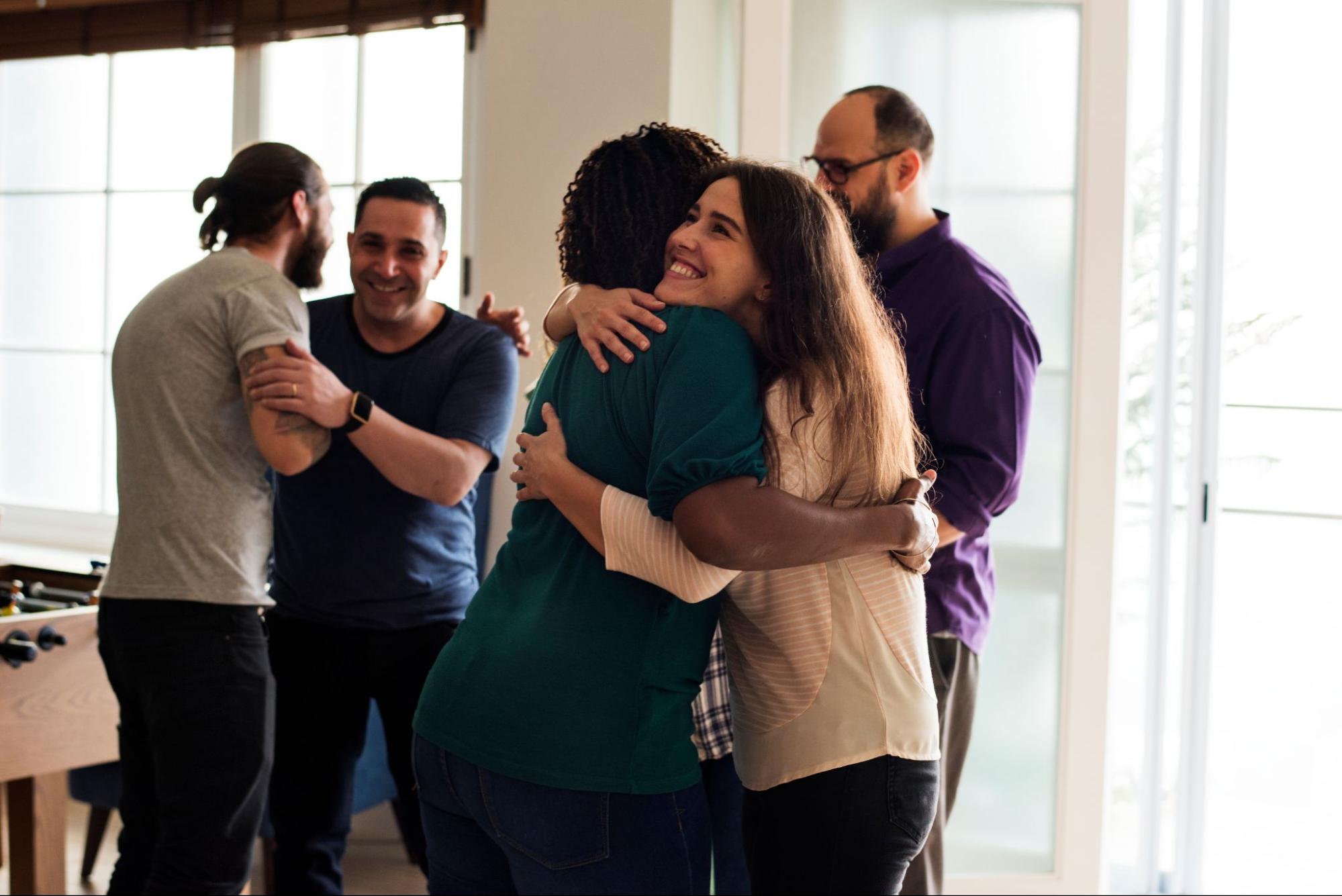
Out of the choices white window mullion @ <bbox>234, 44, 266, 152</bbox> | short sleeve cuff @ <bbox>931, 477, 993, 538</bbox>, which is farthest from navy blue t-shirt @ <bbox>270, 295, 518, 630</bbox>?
white window mullion @ <bbox>234, 44, 266, 152</bbox>

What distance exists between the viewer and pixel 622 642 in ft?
3.87

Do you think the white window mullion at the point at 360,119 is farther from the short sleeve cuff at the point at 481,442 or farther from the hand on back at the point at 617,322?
the hand on back at the point at 617,322

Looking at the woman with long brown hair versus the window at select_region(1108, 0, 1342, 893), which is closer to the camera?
the woman with long brown hair

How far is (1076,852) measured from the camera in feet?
8.85

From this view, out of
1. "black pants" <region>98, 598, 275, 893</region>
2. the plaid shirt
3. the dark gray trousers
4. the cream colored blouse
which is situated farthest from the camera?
the dark gray trousers

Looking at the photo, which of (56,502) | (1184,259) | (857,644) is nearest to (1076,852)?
(1184,259)

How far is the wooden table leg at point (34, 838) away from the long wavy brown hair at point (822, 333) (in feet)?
7.14

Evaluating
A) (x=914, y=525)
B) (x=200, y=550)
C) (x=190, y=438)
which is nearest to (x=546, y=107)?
(x=190, y=438)

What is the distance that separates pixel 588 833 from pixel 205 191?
4.33 ft

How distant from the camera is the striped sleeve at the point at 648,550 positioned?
1.16m

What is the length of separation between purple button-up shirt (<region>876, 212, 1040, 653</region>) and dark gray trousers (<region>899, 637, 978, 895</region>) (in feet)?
0.11

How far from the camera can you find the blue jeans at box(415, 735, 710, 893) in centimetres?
117

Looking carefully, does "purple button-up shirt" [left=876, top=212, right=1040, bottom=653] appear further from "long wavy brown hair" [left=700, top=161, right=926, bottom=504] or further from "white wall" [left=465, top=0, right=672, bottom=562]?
"white wall" [left=465, top=0, right=672, bottom=562]

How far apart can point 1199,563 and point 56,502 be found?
415cm
